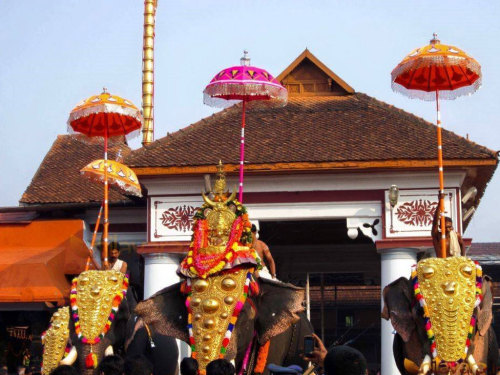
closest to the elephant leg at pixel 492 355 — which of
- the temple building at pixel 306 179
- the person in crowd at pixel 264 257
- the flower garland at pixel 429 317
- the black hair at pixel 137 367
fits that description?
the flower garland at pixel 429 317

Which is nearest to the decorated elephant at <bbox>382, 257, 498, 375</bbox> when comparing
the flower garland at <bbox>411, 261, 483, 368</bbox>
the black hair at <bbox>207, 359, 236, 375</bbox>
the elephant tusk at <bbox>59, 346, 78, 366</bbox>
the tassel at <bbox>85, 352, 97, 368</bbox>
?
the flower garland at <bbox>411, 261, 483, 368</bbox>

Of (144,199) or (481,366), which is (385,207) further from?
(481,366)

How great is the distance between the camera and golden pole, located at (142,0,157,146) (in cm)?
2664

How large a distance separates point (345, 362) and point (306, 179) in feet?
43.8

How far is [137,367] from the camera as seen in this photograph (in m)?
6.77

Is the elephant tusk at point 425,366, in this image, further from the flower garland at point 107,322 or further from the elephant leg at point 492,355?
the flower garland at point 107,322

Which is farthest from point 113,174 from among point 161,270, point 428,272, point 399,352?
point 428,272

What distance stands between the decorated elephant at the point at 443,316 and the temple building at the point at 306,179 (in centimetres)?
791

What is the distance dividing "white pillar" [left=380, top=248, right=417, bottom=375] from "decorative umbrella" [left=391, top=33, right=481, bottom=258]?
6.03 m

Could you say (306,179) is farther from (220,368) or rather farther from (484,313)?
(220,368)

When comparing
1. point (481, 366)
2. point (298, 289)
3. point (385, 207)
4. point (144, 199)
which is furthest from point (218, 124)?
point (481, 366)

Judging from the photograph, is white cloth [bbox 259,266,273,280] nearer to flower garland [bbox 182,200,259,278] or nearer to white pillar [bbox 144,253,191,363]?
flower garland [bbox 182,200,259,278]

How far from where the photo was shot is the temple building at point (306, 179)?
18672mm

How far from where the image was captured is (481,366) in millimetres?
10289
